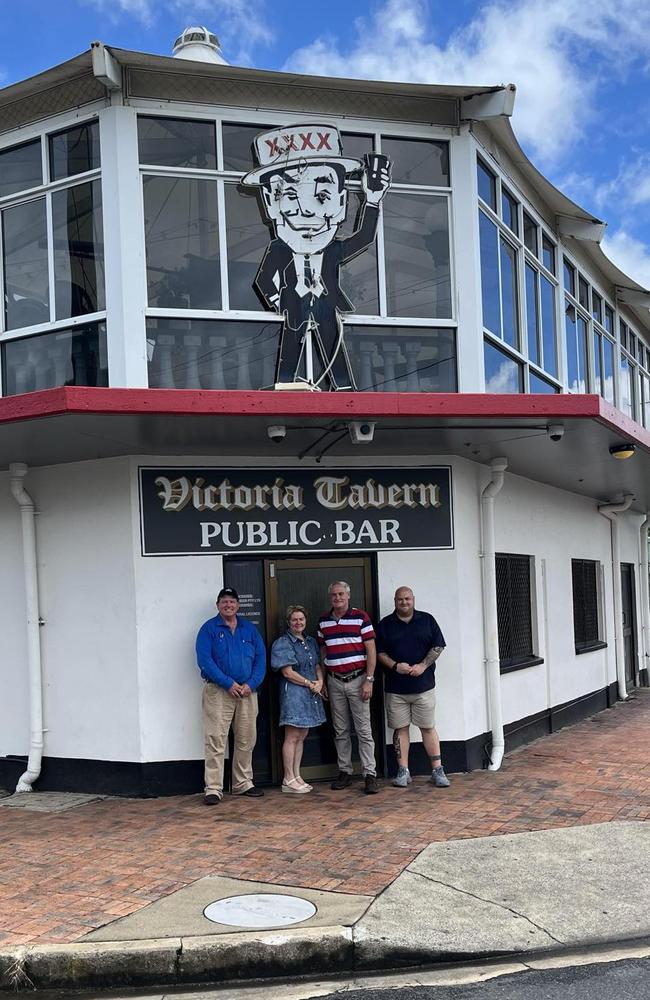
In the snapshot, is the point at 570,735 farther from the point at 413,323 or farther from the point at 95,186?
the point at 95,186

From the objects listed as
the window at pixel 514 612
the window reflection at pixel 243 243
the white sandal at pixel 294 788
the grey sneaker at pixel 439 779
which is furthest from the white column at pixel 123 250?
the window at pixel 514 612

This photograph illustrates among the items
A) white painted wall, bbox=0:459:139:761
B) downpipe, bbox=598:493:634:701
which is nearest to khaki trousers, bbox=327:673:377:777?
white painted wall, bbox=0:459:139:761

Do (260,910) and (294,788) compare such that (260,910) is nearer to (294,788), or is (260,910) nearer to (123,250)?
(294,788)

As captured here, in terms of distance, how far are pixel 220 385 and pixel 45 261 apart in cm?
211

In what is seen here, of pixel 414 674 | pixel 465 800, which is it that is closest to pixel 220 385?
pixel 414 674

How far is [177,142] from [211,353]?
1965mm

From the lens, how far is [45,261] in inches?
364

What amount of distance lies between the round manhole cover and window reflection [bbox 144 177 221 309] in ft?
16.9

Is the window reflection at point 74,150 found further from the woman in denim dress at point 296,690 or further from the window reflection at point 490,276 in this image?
the woman in denim dress at point 296,690

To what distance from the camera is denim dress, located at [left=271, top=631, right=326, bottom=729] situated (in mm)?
8414

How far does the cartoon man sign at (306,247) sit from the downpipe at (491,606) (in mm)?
1792

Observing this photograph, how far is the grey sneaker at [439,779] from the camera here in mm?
8535

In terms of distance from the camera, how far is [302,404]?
7.40 m

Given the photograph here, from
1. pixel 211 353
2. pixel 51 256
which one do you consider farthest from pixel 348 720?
pixel 51 256
